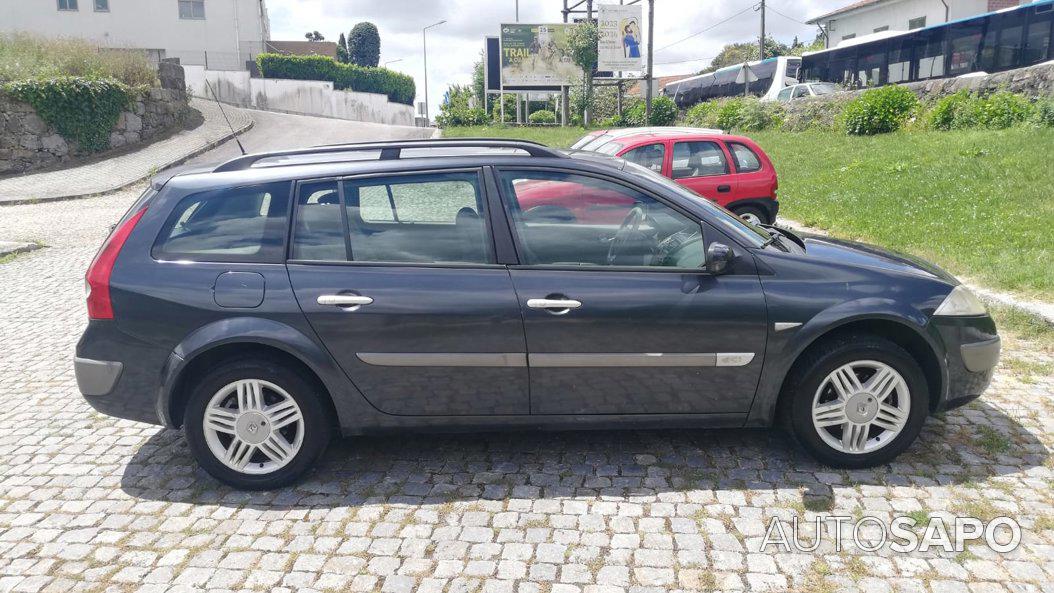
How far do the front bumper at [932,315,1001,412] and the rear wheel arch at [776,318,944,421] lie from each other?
0.06 metres

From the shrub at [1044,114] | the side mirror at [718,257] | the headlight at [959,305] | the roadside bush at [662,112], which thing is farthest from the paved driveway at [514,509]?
the roadside bush at [662,112]

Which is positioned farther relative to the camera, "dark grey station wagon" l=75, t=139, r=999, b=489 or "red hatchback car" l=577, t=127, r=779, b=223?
"red hatchback car" l=577, t=127, r=779, b=223

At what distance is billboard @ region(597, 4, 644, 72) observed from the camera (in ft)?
119

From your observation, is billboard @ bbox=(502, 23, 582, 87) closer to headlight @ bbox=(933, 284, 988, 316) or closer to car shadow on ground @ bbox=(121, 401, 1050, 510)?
car shadow on ground @ bbox=(121, 401, 1050, 510)

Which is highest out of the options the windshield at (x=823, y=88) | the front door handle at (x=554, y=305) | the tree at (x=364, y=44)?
the tree at (x=364, y=44)

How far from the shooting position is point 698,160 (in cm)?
1040

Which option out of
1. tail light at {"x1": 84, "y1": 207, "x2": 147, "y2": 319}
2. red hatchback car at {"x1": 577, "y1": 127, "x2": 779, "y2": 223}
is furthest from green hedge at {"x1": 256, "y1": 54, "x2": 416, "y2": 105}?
tail light at {"x1": 84, "y1": 207, "x2": 147, "y2": 319}

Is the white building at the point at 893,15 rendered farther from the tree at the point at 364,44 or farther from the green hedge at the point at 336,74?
the tree at the point at 364,44

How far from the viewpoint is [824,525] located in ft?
11.5

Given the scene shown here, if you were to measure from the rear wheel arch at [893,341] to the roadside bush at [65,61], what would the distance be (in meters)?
24.7

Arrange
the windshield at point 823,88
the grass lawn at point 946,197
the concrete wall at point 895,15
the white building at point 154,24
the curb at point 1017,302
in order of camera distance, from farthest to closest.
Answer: the white building at point 154,24 → the concrete wall at point 895,15 → the windshield at point 823,88 → the grass lawn at point 946,197 → the curb at point 1017,302

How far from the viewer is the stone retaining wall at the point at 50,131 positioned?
21688mm

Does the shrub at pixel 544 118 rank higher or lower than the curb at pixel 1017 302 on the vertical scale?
higher

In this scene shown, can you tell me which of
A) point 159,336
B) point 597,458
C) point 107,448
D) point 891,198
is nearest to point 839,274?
point 597,458
